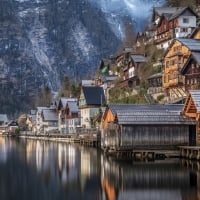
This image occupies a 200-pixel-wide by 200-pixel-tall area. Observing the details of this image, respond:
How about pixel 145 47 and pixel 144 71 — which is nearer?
pixel 144 71

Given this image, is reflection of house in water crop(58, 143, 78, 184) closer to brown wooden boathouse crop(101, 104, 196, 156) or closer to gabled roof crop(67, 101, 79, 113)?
brown wooden boathouse crop(101, 104, 196, 156)

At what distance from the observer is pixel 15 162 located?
52.9m

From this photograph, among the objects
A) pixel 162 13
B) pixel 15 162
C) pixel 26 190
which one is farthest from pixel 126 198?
pixel 162 13

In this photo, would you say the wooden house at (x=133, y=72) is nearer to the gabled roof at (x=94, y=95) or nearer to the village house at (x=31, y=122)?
the gabled roof at (x=94, y=95)

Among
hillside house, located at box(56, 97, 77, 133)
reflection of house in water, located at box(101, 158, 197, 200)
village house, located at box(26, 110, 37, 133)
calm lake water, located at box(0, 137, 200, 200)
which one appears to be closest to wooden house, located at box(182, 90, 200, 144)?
calm lake water, located at box(0, 137, 200, 200)

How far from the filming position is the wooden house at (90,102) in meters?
103

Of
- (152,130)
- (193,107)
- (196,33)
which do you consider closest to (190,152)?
(193,107)

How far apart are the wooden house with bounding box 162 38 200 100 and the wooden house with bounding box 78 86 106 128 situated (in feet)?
89.6

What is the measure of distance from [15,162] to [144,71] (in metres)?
45.6

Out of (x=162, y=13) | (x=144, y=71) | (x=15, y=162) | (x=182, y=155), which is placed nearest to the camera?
(x=182, y=155)

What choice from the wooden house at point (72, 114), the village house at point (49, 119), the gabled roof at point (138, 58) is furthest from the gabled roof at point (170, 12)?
the village house at point (49, 119)

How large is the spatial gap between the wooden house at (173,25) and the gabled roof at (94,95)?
1535cm

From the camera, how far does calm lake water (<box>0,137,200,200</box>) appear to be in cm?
3009

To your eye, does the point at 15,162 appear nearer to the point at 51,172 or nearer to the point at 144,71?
the point at 51,172
